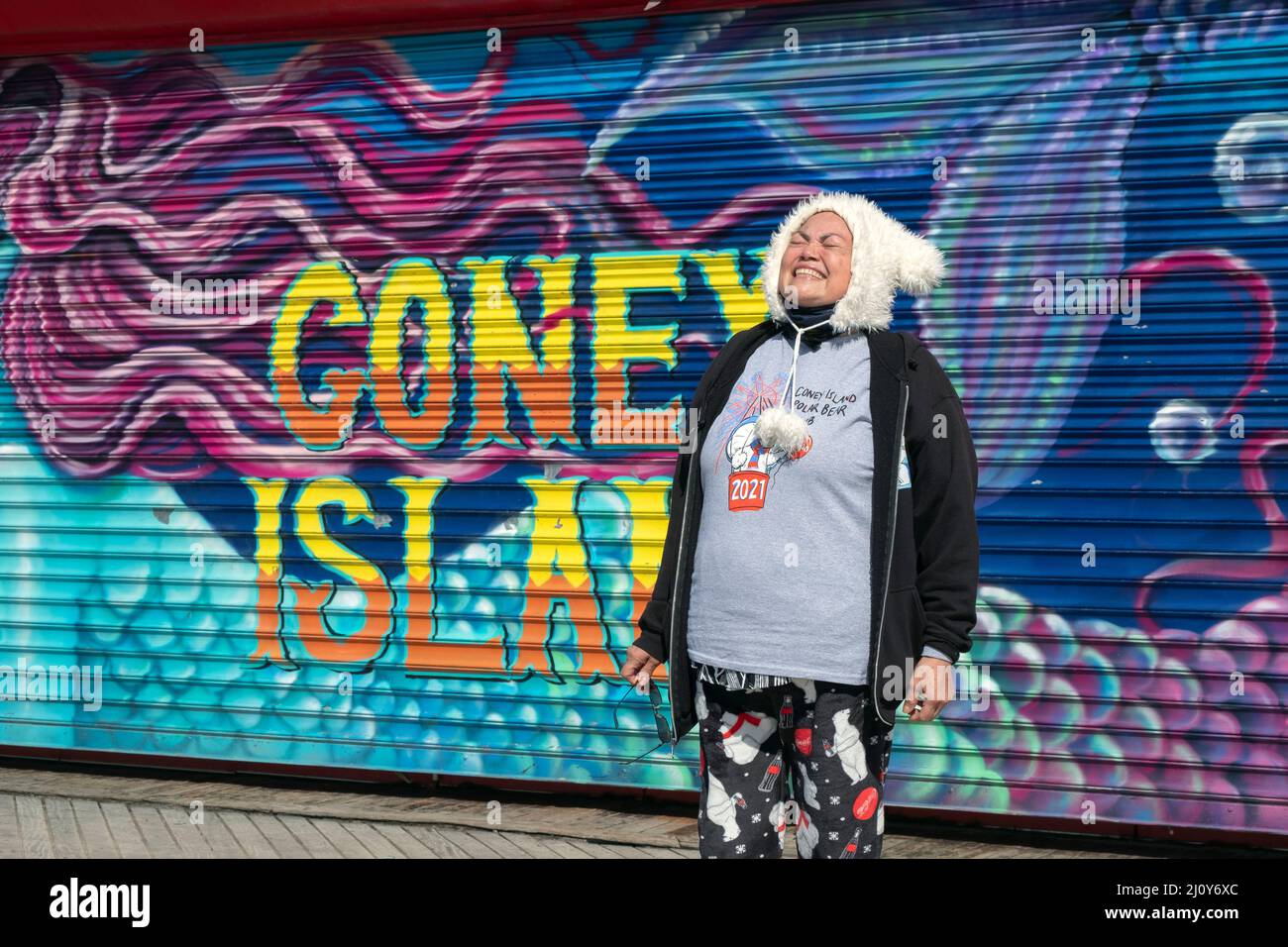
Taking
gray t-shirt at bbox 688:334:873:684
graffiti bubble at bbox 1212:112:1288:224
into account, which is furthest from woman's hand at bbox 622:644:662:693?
graffiti bubble at bbox 1212:112:1288:224

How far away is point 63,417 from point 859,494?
467cm

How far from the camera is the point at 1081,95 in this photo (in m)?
5.00

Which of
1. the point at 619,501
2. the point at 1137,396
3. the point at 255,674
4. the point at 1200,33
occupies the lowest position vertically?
the point at 255,674

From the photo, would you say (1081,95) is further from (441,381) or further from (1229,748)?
(441,381)

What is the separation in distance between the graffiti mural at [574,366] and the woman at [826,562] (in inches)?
84.6

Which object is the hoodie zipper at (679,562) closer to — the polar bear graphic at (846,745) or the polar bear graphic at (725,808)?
the polar bear graphic at (725,808)

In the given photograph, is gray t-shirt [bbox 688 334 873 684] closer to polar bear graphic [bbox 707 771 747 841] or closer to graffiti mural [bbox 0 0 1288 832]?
polar bear graphic [bbox 707 771 747 841]

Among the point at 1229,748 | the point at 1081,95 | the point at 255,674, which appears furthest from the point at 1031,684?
the point at 255,674

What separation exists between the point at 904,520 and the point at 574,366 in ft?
9.34

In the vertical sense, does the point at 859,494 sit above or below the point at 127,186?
below

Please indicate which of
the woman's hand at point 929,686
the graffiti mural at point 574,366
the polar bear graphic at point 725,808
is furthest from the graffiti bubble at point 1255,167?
the polar bear graphic at point 725,808

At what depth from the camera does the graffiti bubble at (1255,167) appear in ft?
15.7
